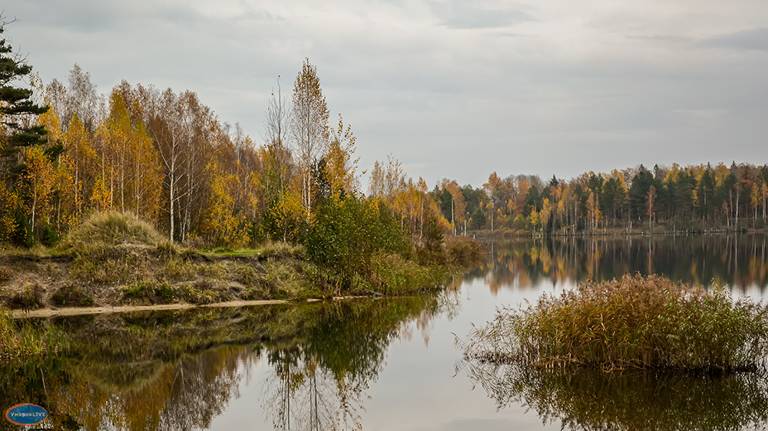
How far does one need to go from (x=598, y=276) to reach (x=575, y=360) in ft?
81.8

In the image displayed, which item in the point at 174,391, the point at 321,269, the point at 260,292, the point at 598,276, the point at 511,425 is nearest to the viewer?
the point at 511,425

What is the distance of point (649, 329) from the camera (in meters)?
13.4

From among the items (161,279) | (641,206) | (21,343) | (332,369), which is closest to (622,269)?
(161,279)

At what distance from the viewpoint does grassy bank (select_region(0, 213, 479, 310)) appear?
23875 millimetres

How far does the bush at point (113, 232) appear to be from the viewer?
26.1 meters

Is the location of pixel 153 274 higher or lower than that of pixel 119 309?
higher

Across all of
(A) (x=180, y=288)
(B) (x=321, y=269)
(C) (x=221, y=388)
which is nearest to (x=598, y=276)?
(B) (x=321, y=269)

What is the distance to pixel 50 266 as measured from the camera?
24531 millimetres

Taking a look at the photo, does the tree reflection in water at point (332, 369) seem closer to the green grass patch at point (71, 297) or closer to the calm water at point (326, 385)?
the calm water at point (326, 385)

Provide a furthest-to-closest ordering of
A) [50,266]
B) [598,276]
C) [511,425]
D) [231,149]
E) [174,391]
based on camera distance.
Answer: [231,149] → [598,276] → [50,266] → [174,391] → [511,425]

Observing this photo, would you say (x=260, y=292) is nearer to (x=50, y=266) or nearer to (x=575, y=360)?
(x=50, y=266)

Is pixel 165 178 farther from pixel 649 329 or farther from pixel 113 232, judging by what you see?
pixel 649 329

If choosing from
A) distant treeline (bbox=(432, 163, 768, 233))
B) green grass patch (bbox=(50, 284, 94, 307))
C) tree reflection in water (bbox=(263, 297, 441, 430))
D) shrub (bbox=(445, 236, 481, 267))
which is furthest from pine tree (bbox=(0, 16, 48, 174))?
distant treeline (bbox=(432, 163, 768, 233))

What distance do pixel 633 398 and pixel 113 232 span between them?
2071cm
